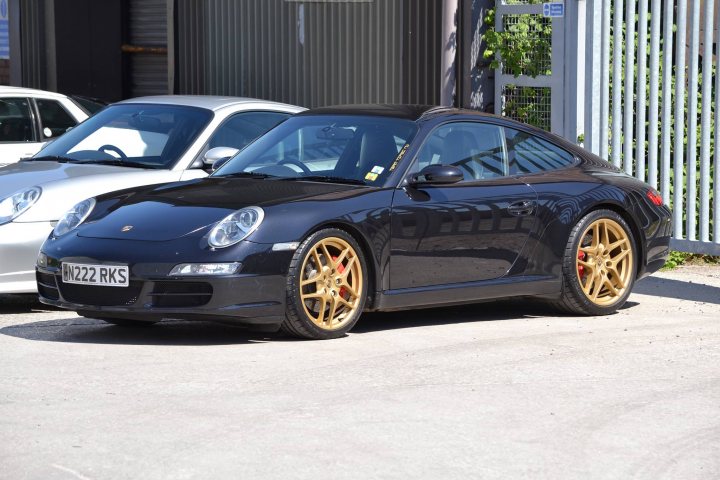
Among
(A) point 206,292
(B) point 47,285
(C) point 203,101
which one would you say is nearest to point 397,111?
(A) point 206,292

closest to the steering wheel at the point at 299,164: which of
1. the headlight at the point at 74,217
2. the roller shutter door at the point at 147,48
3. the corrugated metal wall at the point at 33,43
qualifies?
the headlight at the point at 74,217

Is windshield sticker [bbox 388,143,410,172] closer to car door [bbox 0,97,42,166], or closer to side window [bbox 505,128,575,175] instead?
side window [bbox 505,128,575,175]

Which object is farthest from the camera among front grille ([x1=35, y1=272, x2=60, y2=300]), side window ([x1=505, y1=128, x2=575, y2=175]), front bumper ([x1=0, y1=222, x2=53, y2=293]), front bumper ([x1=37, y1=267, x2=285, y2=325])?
side window ([x1=505, y1=128, x2=575, y2=175])

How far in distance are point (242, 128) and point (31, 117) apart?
3066mm

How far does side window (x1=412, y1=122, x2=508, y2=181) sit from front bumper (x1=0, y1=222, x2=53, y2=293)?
7.90 ft

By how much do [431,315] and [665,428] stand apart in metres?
3.40

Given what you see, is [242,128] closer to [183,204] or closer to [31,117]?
[183,204]

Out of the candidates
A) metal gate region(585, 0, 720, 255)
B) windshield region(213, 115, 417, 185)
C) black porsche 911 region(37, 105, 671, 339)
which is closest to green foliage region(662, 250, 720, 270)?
metal gate region(585, 0, 720, 255)

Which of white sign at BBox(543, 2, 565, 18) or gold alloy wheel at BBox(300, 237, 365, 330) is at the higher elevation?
white sign at BBox(543, 2, 565, 18)

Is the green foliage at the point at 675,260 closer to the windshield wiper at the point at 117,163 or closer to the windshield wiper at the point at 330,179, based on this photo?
the windshield wiper at the point at 330,179

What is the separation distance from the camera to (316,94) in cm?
1683

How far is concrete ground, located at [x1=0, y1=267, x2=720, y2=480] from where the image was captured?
5328mm

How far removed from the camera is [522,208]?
892 centimetres

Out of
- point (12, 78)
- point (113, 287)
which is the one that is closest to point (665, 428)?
point (113, 287)
